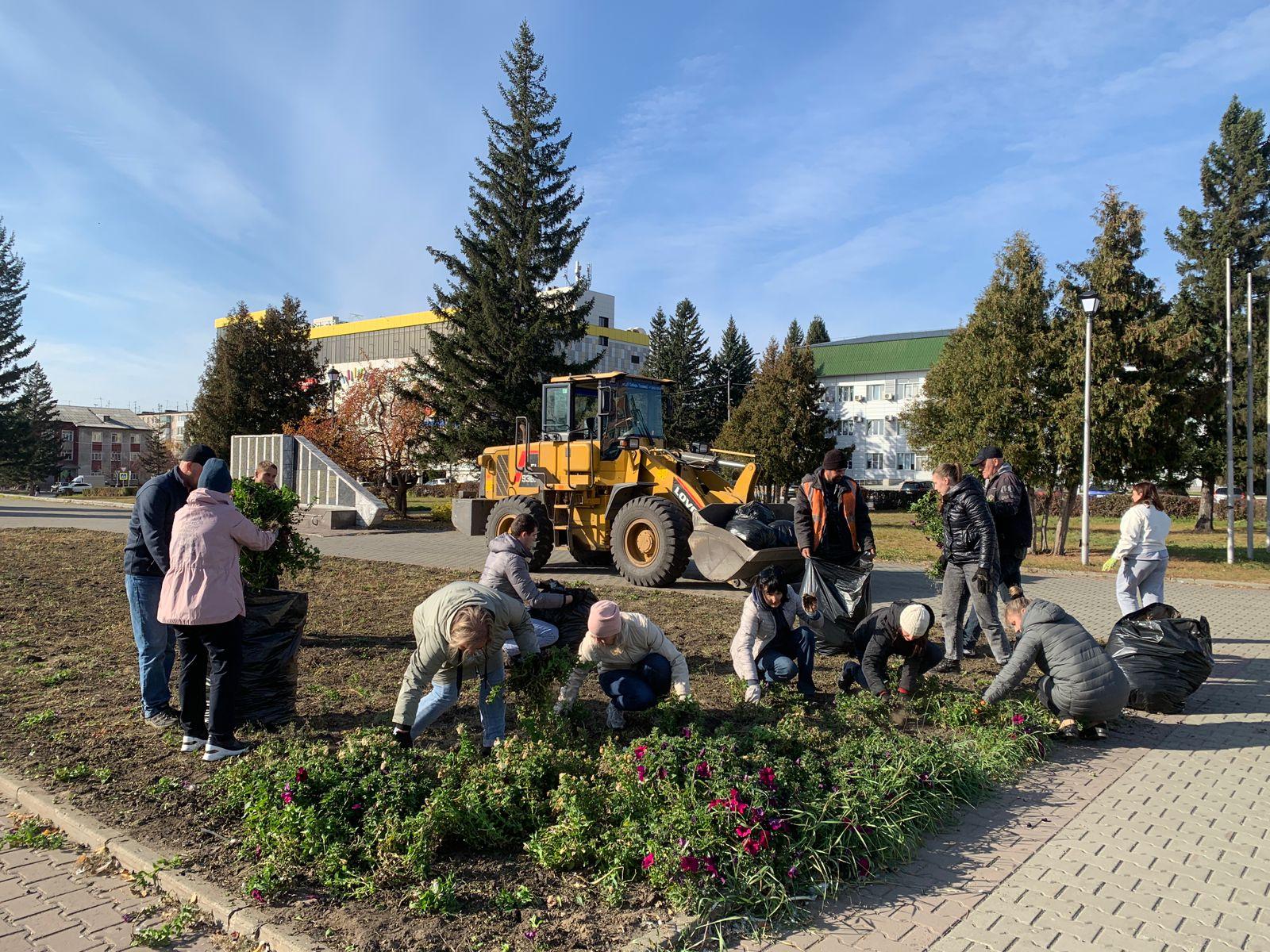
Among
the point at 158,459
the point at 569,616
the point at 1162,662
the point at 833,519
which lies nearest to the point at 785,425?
the point at 833,519

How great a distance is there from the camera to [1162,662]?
598 cm

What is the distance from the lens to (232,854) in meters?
3.63

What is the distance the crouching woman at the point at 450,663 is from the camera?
181 inches

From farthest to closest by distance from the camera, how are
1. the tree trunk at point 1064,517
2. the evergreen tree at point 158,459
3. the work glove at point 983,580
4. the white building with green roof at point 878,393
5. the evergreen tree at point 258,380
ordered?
the white building with green roof at point 878,393 < the evergreen tree at point 158,459 < the evergreen tree at point 258,380 < the tree trunk at point 1064,517 < the work glove at point 983,580

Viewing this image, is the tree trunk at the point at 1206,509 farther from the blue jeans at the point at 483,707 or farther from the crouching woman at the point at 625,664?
A: the blue jeans at the point at 483,707

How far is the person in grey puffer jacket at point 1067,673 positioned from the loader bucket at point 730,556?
450 centimetres

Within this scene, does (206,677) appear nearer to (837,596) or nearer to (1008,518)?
(837,596)

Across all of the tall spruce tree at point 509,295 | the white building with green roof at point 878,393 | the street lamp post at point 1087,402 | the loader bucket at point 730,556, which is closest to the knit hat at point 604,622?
the loader bucket at point 730,556

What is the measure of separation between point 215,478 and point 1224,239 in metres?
37.9

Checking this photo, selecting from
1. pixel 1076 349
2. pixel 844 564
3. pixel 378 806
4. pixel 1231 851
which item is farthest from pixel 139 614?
pixel 1076 349

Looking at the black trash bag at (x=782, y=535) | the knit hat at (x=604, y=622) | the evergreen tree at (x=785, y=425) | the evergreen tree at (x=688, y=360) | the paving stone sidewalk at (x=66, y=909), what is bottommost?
the paving stone sidewalk at (x=66, y=909)

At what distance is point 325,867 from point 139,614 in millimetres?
2894

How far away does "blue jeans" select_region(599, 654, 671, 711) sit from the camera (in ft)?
17.0

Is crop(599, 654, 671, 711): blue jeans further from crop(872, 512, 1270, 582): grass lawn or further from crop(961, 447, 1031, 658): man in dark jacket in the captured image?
crop(872, 512, 1270, 582): grass lawn
